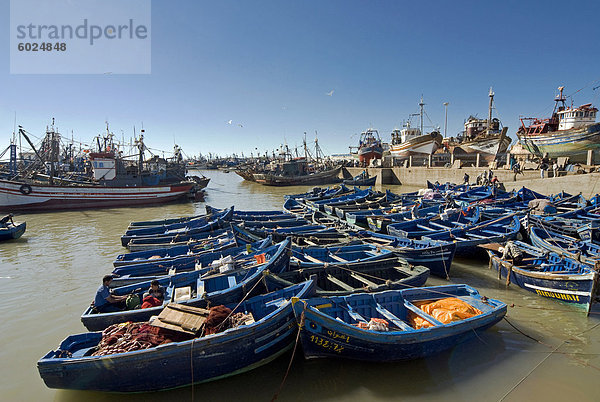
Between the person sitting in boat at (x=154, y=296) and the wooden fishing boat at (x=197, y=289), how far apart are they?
17 centimetres

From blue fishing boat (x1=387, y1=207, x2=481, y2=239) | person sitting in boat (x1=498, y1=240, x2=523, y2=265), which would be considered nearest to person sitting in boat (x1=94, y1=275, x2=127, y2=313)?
blue fishing boat (x1=387, y1=207, x2=481, y2=239)

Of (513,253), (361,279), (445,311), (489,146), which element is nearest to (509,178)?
(489,146)

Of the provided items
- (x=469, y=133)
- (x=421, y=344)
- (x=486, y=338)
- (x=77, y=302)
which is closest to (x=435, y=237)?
(x=486, y=338)

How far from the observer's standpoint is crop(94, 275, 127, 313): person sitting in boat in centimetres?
766

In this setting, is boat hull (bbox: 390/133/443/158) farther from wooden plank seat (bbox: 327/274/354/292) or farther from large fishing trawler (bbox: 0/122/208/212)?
wooden plank seat (bbox: 327/274/354/292)

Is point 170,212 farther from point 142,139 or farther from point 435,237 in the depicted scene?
point 435,237

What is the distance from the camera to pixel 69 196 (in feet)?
96.4

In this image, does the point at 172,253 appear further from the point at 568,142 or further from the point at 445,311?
the point at 568,142

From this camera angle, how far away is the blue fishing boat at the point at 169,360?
18.3 feet

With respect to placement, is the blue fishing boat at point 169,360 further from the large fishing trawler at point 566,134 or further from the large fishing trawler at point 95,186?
the large fishing trawler at point 566,134

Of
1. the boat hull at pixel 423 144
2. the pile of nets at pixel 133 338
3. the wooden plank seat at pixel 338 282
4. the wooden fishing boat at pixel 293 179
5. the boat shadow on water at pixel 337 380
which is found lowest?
the boat shadow on water at pixel 337 380

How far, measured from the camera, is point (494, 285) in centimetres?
1152

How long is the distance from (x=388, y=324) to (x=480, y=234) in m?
10.3

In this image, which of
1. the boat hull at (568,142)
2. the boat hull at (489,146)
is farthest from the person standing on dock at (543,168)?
the boat hull at (489,146)
